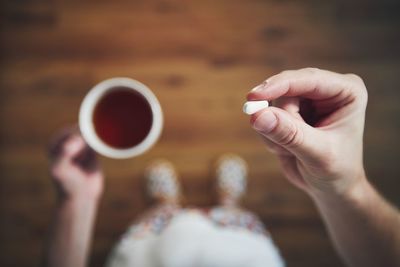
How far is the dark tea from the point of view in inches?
31.1

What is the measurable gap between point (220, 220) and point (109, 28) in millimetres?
903

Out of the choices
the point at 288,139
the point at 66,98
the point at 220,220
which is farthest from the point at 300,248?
the point at 66,98

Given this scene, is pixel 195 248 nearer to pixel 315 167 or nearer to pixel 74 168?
pixel 74 168

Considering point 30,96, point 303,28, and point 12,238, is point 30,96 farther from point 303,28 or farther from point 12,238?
point 303,28

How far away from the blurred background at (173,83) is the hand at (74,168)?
482mm

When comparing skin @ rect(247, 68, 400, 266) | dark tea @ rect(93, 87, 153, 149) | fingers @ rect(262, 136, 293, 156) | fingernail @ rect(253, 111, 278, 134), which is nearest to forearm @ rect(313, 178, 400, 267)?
skin @ rect(247, 68, 400, 266)

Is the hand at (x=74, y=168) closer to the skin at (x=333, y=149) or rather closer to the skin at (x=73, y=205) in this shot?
the skin at (x=73, y=205)

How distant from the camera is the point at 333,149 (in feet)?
2.14

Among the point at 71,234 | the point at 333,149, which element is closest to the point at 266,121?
the point at 333,149

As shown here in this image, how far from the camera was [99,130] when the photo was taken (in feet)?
2.65

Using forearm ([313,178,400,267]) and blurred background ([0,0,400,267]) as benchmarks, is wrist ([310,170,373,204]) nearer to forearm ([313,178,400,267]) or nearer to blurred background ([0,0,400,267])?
forearm ([313,178,400,267])

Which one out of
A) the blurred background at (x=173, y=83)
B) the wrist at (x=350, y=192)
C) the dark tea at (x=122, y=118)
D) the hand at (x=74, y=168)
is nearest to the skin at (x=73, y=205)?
the hand at (x=74, y=168)

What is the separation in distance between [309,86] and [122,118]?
43 centimetres

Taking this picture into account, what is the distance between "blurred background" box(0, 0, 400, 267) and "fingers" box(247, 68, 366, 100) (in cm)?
82
